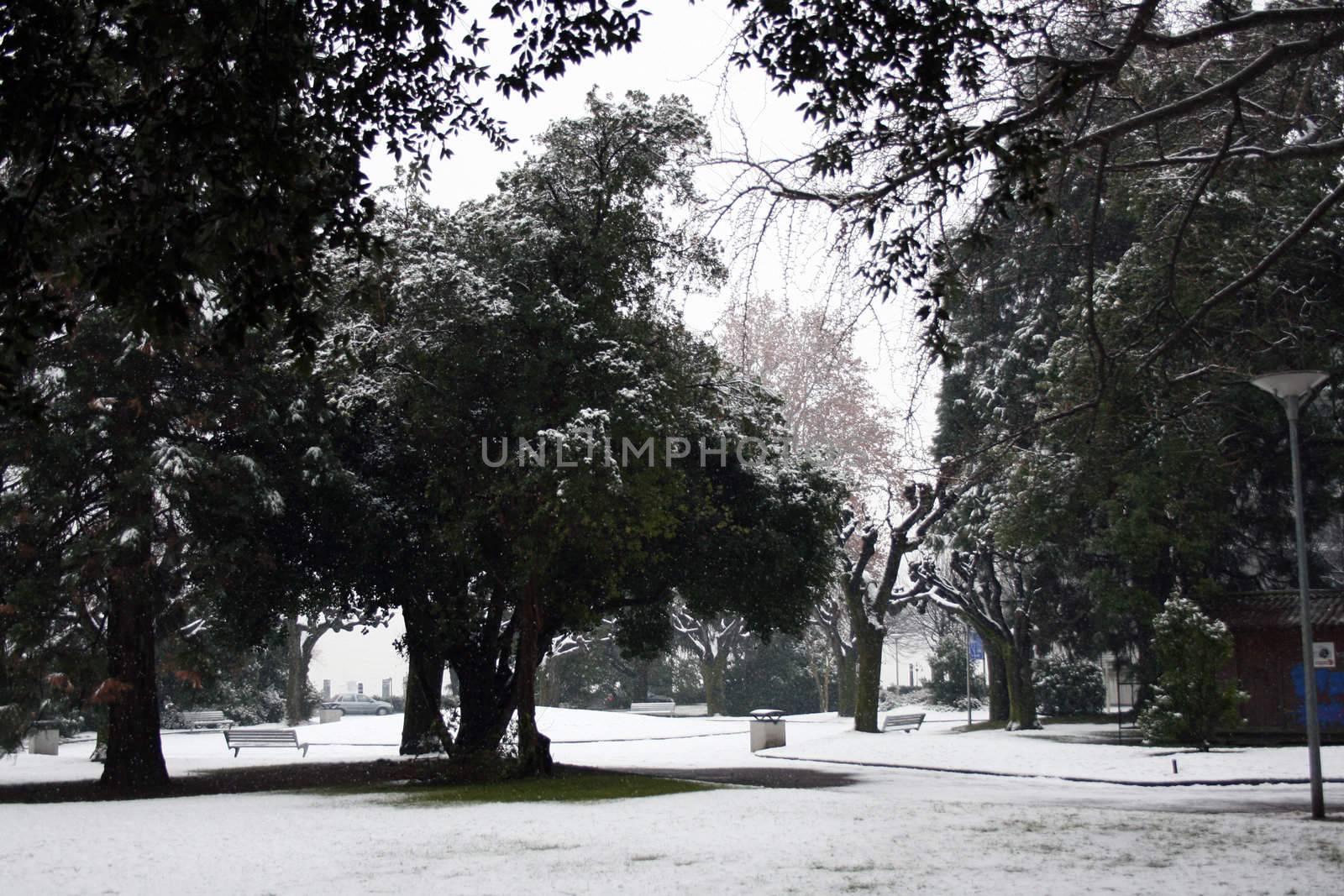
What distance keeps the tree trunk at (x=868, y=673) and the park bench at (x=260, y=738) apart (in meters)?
14.7

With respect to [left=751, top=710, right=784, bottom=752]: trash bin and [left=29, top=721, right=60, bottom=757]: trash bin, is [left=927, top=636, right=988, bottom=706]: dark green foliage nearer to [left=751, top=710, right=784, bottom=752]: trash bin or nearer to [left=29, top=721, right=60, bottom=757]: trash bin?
[left=751, top=710, right=784, bottom=752]: trash bin

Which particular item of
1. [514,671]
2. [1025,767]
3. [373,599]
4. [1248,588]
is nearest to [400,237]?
[373,599]

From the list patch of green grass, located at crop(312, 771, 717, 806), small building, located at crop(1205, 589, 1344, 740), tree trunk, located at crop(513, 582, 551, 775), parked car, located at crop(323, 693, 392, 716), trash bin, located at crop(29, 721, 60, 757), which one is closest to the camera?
patch of green grass, located at crop(312, 771, 717, 806)

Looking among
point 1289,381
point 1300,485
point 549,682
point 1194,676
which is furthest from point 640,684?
point 1289,381

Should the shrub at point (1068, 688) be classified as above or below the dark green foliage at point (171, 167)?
below

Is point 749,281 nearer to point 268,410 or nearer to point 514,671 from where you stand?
point 268,410

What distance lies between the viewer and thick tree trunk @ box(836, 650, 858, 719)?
50.4 m

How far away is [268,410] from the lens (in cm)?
2066

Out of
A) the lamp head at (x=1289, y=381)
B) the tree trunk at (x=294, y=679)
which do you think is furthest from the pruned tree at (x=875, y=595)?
the tree trunk at (x=294, y=679)

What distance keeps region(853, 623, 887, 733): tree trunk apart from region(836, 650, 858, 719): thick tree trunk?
15499mm

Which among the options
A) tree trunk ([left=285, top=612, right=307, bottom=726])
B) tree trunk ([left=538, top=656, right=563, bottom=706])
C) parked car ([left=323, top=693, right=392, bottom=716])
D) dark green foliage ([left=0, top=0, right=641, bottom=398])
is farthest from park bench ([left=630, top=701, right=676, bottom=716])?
dark green foliage ([left=0, top=0, right=641, bottom=398])

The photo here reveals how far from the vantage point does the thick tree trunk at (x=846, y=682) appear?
1983 inches

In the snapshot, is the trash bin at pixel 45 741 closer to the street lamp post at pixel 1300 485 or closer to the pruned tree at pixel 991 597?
the pruned tree at pixel 991 597

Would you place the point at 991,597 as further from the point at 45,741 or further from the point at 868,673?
the point at 45,741
